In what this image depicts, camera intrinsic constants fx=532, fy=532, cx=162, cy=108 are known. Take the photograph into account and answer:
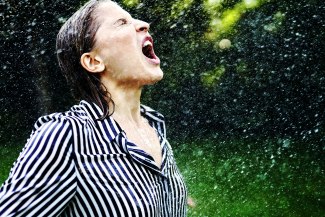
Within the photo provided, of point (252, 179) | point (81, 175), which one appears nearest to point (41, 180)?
point (81, 175)

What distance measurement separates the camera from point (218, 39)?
841 cm

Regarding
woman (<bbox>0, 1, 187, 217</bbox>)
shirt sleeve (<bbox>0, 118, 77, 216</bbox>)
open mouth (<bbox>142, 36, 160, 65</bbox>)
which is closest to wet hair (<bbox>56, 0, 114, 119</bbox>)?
woman (<bbox>0, 1, 187, 217</bbox>)

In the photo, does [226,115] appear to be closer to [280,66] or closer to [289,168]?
[280,66]

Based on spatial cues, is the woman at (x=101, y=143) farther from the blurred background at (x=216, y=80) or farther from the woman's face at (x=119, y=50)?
the blurred background at (x=216, y=80)

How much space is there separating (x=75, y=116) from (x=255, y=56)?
23.2ft

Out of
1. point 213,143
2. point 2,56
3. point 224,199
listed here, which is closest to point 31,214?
point 224,199

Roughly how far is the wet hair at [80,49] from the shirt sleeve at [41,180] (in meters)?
0.44

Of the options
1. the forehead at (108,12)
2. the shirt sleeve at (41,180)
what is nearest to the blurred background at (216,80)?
the forehead at (108,12)

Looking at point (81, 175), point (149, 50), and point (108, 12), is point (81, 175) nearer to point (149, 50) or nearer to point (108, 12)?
point (108, 12)

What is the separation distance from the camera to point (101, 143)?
55.5 inches

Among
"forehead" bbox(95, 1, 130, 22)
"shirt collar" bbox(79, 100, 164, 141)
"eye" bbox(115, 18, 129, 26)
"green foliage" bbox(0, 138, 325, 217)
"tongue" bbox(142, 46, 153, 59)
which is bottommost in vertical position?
"green foliage" bbox(0, 138, 325, 217)

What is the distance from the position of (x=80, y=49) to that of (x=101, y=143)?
45 cm

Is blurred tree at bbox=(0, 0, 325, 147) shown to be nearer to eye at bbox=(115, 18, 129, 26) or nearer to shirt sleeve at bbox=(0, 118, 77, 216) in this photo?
eye at bbox=(115, 18, 129, 26)

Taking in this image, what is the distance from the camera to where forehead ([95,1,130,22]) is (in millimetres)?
1774
